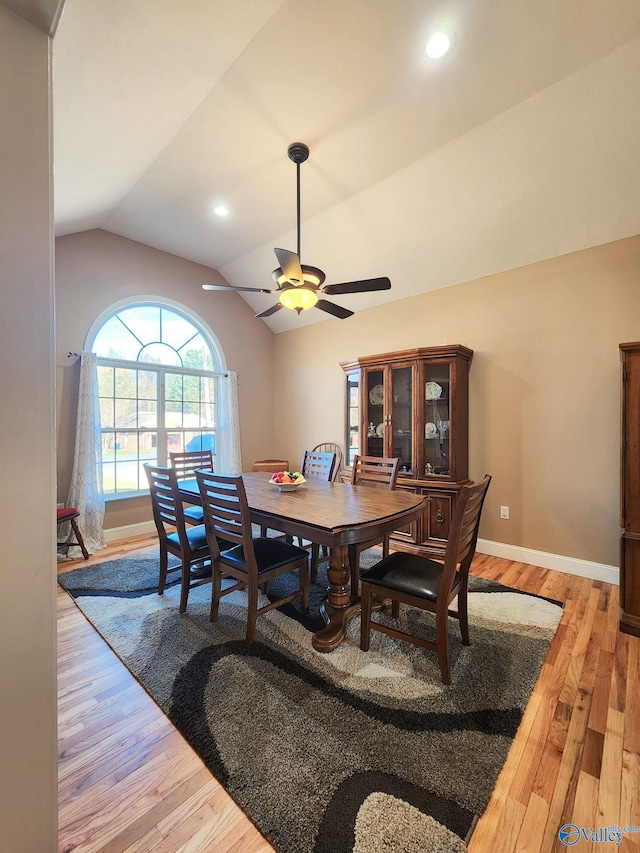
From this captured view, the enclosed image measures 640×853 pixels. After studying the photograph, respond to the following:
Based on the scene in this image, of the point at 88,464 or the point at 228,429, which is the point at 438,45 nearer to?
the point at 228,429

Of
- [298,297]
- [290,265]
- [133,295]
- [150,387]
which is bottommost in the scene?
[150,387]

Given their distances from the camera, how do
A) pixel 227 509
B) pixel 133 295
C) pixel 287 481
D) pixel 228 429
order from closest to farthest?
pixel 227 509
pixel 287 481
pixel 133 295
pixel 228 429

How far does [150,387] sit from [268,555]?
2.96 m

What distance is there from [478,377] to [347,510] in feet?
7.30

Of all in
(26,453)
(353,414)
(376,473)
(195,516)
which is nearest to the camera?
(26,453)

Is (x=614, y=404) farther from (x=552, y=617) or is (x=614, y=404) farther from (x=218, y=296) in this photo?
(x=218, y=296)

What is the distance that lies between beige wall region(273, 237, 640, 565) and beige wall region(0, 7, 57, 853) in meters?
3.42

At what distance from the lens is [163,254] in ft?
13.8

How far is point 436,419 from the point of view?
342 cm

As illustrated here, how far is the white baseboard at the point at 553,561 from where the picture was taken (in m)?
2.74

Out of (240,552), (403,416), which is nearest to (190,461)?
(240,552)

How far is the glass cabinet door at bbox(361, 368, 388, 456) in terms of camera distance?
377 cm

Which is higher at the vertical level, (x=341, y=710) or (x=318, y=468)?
(x=318, y=468)

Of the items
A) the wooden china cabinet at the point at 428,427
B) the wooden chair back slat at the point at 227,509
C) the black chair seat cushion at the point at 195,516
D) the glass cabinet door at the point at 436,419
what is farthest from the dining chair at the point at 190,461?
the glass cabinet door at the point at 436,419
